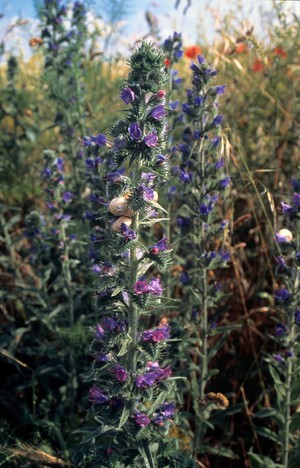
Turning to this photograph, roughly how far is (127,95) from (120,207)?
0.39m

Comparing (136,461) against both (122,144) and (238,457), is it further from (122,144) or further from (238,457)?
(122,144)

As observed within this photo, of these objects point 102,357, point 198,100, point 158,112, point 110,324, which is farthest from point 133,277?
point 198,100

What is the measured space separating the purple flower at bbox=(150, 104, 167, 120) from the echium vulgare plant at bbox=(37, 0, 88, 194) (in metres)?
2.20

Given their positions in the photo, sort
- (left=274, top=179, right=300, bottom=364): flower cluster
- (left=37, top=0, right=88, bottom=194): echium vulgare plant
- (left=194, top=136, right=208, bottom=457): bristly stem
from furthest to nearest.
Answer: (left=37, top=0, right=88, bottom=194): echium vulgare plant, (left=194, top=136, right=208, bottom=457): bristly stem, (left=274, top=179, right=300, bottom=364): flower cluster

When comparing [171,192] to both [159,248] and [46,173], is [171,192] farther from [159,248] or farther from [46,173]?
[159,248]

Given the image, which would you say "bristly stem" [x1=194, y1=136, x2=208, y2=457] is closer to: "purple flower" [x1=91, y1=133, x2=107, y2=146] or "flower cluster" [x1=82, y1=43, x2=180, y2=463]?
"purple flower" [x1=91, y1=133, x2=107, y2=146]

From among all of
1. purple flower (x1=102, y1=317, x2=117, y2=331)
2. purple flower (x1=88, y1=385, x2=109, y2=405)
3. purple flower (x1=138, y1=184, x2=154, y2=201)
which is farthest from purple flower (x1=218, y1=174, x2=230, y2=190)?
purple flower (x1=88, y1=385, x2=109, y2=405)

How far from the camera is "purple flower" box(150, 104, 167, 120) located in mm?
1901

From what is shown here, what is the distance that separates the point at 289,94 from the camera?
5465 millimetres

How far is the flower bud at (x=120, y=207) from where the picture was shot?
191 cm

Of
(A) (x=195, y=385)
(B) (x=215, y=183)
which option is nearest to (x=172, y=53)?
(B) (x=215, y=183)

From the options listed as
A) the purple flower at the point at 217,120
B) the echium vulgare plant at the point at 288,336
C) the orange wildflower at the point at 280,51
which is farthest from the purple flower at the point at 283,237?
the orange wildflower at the point at 280,51

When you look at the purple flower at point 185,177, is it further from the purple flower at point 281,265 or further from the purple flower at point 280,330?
the purple flower at point 280,330

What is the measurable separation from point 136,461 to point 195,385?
0.94 meters
